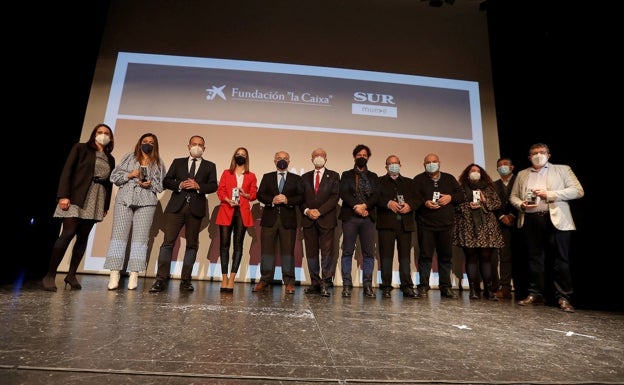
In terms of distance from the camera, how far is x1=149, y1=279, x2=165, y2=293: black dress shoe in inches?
116

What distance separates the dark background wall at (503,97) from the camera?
12.8ft

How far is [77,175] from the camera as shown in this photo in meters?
2.97

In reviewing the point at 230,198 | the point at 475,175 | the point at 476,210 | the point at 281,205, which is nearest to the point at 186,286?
the point at 230,198

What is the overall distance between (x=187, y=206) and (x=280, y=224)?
947mm

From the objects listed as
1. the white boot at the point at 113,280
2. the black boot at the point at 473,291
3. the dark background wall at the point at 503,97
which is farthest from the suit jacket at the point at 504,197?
the white boot at the point at 113,280

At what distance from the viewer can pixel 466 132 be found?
15.6ft

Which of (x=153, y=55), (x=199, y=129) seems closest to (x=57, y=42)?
(x=153, y=55)

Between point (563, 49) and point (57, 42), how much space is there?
6539 millimetres


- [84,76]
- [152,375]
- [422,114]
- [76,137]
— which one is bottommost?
[152,375]

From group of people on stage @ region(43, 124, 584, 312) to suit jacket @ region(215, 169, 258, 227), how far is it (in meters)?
0.01

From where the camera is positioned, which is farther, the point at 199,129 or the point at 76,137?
the point at 76,137

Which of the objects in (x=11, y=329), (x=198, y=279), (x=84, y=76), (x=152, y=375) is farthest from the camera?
(x=84, y=76)

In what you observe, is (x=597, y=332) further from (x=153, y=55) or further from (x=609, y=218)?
(x=153, y=55)

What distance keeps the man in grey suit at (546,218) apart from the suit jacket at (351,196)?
1440 millimetres
